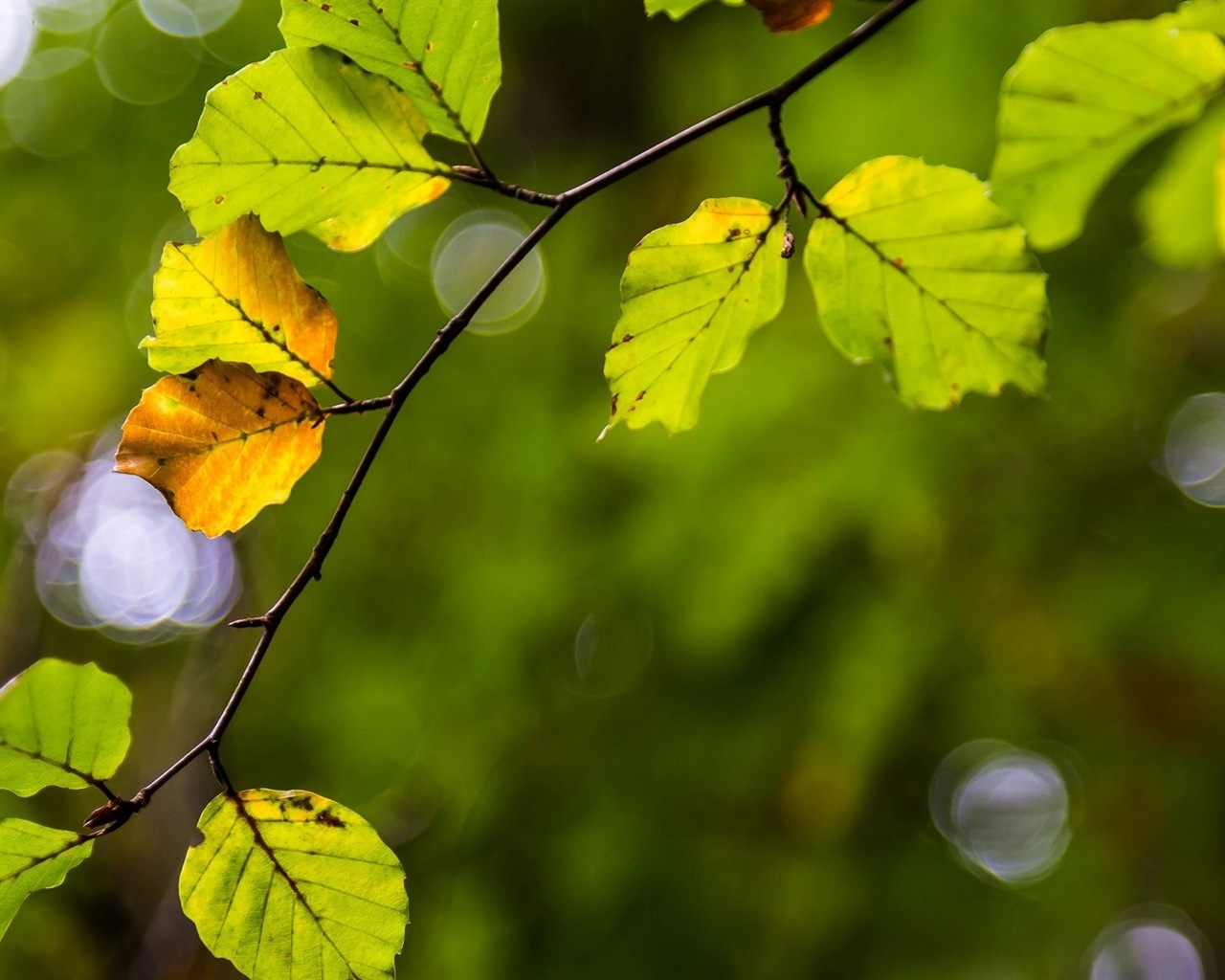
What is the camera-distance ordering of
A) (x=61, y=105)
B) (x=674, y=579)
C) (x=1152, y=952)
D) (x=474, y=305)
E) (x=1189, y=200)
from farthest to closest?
(x=1152, y=952), (x=61, y=105), (x=674, y=579), (x=1189, y=200), (x=474, y=305)

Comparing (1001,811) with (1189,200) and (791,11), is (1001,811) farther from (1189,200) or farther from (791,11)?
(791,11)

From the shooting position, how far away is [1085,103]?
45cm

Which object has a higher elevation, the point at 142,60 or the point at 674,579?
the point at 142,60

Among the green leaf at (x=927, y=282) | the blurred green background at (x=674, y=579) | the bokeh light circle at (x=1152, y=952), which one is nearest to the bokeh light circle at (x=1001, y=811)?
the blurred green background at (x=674, y=579)

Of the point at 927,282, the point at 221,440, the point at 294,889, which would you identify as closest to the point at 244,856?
the point at 294,889

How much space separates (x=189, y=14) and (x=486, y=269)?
0.86 metres

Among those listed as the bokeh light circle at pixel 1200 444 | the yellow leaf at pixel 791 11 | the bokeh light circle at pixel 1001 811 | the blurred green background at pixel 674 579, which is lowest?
the bokeh light circle at pixel 1001 811

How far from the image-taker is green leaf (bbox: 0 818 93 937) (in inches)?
14.9

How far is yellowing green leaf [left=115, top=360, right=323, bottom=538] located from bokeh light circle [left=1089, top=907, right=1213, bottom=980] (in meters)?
3.43

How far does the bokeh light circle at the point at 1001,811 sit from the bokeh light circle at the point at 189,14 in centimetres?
253

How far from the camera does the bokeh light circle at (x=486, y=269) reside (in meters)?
2.04

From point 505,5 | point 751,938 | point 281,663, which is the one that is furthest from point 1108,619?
point 505,5

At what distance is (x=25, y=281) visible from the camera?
193 cm

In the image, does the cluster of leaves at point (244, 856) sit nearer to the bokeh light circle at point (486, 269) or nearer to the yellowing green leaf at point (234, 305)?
the yellowing green leaf at point (234, 305)
